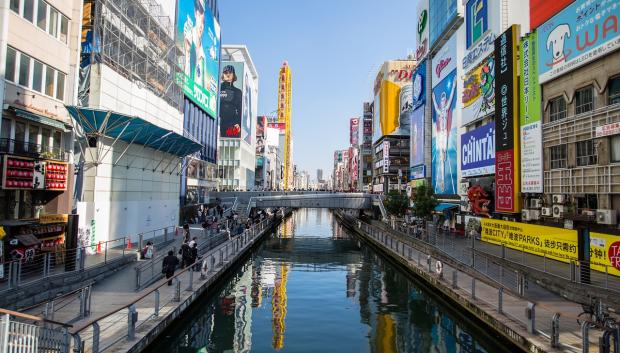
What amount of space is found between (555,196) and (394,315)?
40.9 ft

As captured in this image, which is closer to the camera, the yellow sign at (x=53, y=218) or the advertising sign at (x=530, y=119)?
the yellow sign at (x=53, y=218)

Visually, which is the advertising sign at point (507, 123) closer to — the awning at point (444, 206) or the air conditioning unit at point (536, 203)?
the air conditioning unit at point (536, 203)

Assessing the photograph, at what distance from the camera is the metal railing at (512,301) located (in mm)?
11391

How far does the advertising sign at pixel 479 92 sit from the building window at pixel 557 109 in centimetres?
1062

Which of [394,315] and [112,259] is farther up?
[112,259]

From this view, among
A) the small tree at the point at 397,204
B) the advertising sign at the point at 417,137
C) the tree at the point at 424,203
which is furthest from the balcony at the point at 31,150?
the advertising sign at the point at 417,137

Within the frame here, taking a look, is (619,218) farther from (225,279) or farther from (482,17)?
(482,17)

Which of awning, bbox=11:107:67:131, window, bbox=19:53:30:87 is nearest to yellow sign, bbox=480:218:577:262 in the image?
awning, bbox=11:107:67:131

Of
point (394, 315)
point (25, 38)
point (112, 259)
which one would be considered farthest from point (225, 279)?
point (25, 38)

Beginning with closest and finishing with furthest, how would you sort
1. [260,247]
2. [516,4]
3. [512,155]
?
[512,155], [516,4], [260,247]

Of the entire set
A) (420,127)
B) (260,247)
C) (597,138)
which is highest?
(420,127)

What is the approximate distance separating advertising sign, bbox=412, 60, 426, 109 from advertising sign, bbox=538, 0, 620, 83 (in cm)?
3947

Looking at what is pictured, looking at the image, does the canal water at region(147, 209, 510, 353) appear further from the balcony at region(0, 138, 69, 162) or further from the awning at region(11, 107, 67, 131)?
the awning at region(11, 107, 67, 131)

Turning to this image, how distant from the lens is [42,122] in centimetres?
1931
